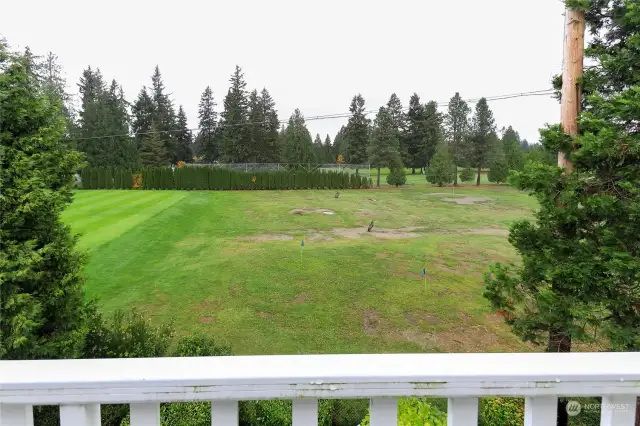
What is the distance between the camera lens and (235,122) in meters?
41.9

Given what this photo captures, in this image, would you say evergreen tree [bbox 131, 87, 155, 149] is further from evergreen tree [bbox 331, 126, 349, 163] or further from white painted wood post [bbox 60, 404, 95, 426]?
white painted wood post [bbox 60, 404, 95, 426]

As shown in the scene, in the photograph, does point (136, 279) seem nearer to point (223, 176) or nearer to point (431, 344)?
point (431, 344)

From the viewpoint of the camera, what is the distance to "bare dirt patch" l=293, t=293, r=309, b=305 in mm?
7752

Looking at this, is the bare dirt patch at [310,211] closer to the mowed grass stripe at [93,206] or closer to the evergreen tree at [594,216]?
the mowed grass stripe at [93,206]

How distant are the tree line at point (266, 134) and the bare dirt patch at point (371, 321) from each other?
26.9 metres

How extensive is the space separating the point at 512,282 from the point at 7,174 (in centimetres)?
550

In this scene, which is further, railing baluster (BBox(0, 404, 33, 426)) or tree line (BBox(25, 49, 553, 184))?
tree line (BBox(25, 49, 553, 184))

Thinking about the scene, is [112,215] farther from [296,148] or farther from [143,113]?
[143,113]

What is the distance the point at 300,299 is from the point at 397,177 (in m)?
27.5

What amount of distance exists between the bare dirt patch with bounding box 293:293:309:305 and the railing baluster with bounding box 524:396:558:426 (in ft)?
23.1

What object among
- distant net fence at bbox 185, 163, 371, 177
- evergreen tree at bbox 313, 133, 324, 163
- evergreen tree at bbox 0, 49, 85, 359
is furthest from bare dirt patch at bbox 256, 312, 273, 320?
evergreen tree at bbox 313, 133, 324, 163

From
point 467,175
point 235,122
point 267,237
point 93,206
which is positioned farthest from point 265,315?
point 235,122

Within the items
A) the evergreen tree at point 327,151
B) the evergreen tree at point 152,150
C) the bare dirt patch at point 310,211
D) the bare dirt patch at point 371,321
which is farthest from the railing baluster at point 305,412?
the evergreen tree at point 327,151

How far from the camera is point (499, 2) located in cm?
571
